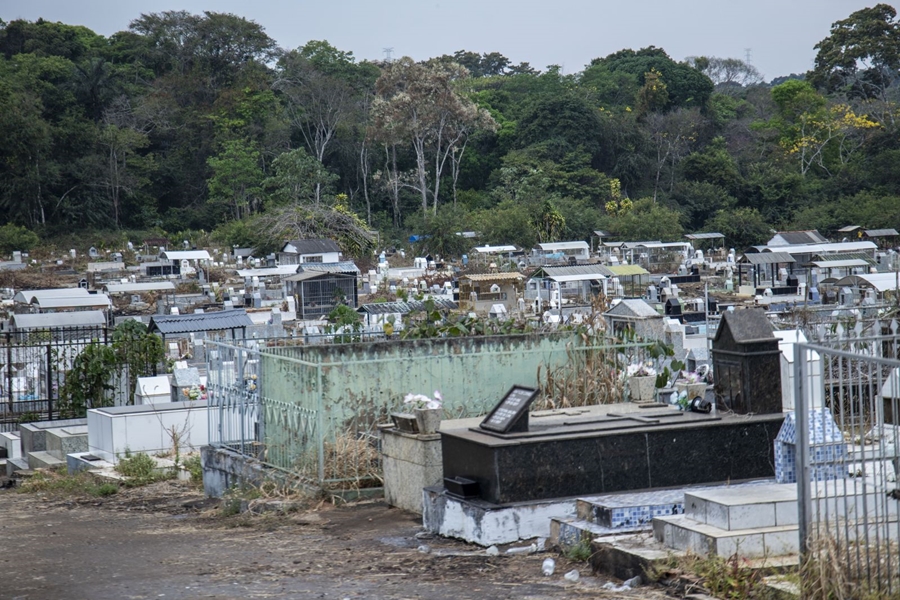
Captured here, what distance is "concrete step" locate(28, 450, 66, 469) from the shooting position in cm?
1205

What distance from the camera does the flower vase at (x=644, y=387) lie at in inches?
342

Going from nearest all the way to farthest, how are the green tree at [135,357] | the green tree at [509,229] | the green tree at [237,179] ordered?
the green tree at [135,357] → the green tree at [509,229] → the green tree at [237,179]

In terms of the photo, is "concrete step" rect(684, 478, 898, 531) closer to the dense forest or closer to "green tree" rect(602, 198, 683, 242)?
the dense forest

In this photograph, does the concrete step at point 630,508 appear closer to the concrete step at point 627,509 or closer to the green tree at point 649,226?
the concrete step at point 627,509

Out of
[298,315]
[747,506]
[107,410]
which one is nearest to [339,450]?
[747,506]

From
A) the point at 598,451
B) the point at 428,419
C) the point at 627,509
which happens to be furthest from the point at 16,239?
the point at 627,509

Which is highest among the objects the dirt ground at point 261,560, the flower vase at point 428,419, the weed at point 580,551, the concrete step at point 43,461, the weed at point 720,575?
the flower vase at point 428,419

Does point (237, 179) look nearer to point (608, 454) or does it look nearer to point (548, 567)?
point (608, 454)

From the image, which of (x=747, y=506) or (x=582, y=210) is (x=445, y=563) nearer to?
(x=747, y=506)

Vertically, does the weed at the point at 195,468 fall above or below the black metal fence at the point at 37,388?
below

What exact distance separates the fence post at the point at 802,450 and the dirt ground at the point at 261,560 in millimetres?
758

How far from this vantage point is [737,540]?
527 centimetres

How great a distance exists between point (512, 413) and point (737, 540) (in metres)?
1.93

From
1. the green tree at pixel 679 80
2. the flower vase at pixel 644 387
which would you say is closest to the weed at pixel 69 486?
the flower vase at pixel 644 387
